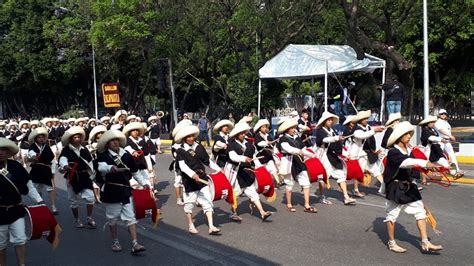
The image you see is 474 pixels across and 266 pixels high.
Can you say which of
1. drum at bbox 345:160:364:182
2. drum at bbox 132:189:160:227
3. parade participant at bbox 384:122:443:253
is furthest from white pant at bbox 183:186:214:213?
drum at bbox 345:160:364:182

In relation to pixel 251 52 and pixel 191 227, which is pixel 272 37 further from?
pixel 191 227

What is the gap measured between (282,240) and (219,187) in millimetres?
1290

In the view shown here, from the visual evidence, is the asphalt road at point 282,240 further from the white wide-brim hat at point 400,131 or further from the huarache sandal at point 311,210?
the white wide-brim hat at point 400,131

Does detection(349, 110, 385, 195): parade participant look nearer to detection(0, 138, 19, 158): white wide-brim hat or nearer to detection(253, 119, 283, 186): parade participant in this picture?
detection(253, 119, 283, 186): parade participant

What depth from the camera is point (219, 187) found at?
314 inches

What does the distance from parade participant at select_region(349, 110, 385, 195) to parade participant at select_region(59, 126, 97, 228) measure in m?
5.12

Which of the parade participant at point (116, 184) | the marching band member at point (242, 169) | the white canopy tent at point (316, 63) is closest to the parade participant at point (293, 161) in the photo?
the marching band member at point (242, 169)

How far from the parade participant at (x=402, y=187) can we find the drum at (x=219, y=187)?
252 centimetres

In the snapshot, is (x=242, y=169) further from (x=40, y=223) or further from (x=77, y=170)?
(x=40, y=223)

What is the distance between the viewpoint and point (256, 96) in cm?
2455

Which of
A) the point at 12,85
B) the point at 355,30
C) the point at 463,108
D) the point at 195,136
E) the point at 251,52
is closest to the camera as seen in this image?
the point at 195,136

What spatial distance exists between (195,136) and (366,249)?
3047 millimetres

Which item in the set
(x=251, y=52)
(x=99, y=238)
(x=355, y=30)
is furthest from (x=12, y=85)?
(x=99, y=238)

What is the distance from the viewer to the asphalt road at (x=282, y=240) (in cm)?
661
